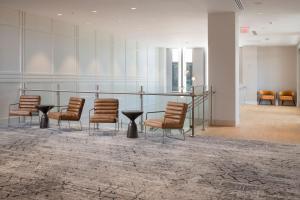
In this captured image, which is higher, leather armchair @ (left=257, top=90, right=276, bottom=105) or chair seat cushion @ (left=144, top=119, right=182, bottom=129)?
leather armchair @ (left=257, top=90, right=276, bottom=105)

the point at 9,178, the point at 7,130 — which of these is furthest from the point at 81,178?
the point at 7,130

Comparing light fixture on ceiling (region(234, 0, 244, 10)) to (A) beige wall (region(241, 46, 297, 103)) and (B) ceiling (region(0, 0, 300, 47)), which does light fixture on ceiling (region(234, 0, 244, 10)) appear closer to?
(B) ceiling (region(0, 0, 300, 47))

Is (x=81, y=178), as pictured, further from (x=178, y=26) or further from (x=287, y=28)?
(x=287, y=28)

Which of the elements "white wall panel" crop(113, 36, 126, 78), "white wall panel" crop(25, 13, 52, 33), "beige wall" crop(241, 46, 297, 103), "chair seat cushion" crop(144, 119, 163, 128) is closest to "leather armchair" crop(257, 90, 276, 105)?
"beige wall" crop(241, 46, 297, 103)

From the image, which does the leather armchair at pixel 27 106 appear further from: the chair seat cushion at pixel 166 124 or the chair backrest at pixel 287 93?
the chair backrest at pixel 287 93

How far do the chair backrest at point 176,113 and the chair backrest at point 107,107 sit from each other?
1437 millimetres

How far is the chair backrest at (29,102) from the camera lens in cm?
913

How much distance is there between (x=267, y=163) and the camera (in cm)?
514

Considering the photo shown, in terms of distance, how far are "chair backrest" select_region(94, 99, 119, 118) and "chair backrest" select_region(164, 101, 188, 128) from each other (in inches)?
56.6

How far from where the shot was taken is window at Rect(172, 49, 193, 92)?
842 inches

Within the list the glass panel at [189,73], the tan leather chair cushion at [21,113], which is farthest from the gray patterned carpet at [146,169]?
the glass panel at [189,73]

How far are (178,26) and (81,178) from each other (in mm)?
9000

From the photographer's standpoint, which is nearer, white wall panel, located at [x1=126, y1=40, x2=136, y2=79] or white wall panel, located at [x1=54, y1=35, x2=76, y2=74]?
white wall panel, located at [x1=54, y1=35, x2=76, y2=74]

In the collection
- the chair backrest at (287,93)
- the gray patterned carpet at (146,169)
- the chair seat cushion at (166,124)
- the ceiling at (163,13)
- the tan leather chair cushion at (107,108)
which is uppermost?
the ceiling at (163,13)
